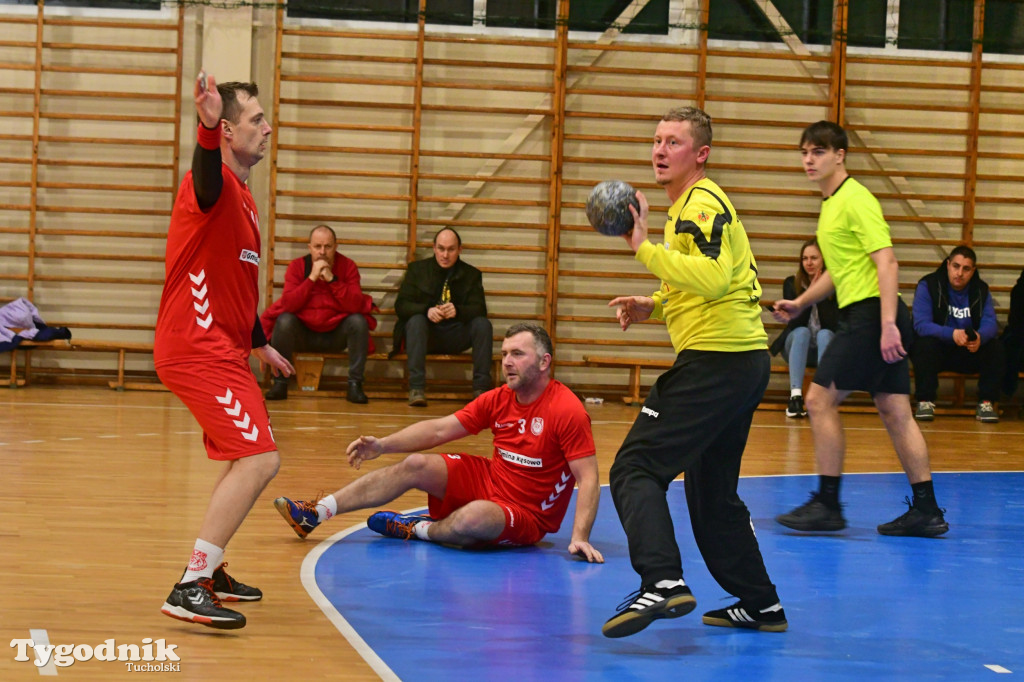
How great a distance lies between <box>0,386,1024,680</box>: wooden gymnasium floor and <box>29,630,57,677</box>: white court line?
1 cm

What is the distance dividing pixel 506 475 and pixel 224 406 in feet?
4.65

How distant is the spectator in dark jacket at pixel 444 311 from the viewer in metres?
9.32

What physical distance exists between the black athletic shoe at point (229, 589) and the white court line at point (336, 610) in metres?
0.18

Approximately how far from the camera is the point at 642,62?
10.4 meters

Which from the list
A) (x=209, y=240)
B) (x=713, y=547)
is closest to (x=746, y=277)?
(x=713, y=547)

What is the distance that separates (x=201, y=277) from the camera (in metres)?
3.21

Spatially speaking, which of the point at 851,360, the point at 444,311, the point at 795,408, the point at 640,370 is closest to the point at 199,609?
the point at 851,360

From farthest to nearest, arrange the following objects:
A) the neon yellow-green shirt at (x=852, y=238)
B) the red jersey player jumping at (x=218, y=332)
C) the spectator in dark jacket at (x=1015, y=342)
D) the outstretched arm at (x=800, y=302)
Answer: the spectator in dark jacket at (x=1015, y=342) → the neon yellow-green shirt at (x=852, y=238) → the outstretched arm at (x=800, y=302) → the red jersey player jumping at (x=218, y=332)

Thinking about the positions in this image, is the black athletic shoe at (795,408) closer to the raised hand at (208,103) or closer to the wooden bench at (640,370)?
the wooden bench at (640,370)

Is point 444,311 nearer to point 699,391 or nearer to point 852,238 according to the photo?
point 852,238

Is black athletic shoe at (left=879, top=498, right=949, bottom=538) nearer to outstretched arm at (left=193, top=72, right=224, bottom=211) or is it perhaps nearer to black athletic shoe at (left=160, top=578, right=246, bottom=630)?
black athletic shoe at (left=160, top=578, right=246, bottom=630)

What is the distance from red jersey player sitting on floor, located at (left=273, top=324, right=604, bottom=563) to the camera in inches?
163

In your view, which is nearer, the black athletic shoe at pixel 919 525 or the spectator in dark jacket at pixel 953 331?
the black athletic shoe at pixel 919 525

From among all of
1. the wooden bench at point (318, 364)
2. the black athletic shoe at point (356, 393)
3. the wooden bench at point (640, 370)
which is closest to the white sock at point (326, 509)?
the black athletic shoe at point (356, 393)
